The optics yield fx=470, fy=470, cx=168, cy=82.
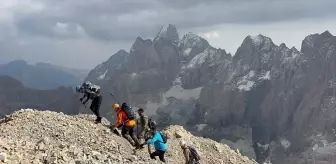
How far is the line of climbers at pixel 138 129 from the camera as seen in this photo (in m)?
27.4

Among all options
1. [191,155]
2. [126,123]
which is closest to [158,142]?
[191,155]

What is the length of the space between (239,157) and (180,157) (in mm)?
8708

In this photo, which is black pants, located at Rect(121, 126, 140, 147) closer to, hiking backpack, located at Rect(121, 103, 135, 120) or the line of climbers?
the line of climbers

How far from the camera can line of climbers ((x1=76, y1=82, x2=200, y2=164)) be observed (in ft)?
89.8

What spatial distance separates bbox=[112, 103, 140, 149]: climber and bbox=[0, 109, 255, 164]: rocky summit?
504 mm

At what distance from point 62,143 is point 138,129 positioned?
331 inches

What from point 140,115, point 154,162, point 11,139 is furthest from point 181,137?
point 11,139

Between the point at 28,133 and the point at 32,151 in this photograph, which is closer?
the point at 32,151

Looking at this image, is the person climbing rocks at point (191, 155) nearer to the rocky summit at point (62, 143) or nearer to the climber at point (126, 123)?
the rocky summit at point (62, 143)

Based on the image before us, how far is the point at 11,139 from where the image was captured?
→ 25188 mm

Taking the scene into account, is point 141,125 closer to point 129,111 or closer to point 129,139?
point 129,139

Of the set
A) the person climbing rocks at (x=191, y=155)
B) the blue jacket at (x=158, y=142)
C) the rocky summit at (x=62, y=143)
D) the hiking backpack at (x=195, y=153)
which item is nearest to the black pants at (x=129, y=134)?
the rocky summit at (x=62, y=143)

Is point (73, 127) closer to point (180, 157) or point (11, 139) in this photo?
point (11, 139)

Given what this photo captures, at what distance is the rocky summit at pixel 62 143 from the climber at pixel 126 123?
0.50 m
